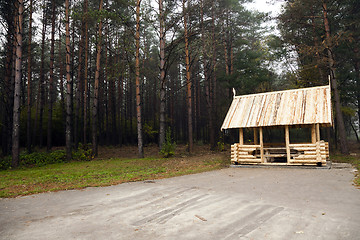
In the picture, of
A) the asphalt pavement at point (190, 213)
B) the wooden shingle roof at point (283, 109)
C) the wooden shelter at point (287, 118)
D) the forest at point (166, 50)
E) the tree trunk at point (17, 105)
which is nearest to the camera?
the asphalt pavement at point (190, 213)

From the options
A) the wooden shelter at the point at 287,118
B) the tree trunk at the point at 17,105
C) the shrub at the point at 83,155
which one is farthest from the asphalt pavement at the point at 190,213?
the shrub at the point at 83,155

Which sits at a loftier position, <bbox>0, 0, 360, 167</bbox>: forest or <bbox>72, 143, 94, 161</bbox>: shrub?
<bbox>0, 0, 360, 167</bbox>: forest

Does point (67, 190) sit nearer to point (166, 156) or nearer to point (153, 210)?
point (153, 210)

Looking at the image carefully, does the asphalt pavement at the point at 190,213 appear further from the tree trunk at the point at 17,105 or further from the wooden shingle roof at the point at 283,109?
the tree trunk at the point at 17,105

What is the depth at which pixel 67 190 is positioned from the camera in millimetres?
7484

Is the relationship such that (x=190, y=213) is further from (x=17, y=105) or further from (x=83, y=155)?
(x=83, y=155)

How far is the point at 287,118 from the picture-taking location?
39.9ft

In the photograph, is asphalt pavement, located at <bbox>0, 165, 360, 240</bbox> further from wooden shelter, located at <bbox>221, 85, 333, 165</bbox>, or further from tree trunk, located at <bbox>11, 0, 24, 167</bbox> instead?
tree trunk, located at <bbox>11, 0, 24, 167</bbox>

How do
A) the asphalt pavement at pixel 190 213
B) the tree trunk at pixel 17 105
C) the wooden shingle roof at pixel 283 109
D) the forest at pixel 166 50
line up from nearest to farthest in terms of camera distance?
the asphalt pavement at pixel 190 213, the wooden shingle roof at pixel 283 109, the tree trunk at pixel 17 105, the forest at pixel 166 50

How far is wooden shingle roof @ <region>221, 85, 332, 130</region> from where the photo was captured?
38.8ft

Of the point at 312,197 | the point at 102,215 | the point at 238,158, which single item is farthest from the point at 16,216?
the point at 238,158

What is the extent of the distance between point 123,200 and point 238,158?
8645 mm

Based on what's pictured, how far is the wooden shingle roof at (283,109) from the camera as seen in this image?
11828 millimetres

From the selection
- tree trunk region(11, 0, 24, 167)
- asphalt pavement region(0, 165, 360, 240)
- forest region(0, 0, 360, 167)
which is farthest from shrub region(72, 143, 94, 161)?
asphalt pavement region(0, 165, 360, 240)
